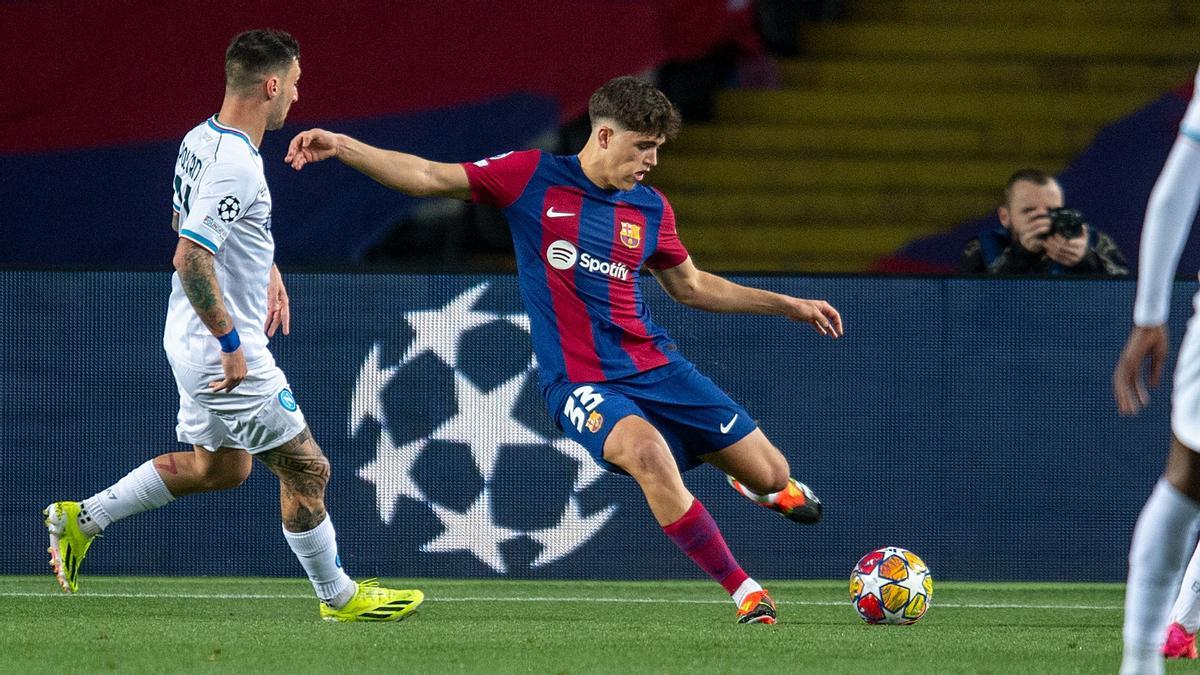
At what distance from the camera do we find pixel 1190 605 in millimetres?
5223

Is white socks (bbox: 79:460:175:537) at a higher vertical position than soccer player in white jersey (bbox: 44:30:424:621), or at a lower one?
lower

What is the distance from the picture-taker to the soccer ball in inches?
242

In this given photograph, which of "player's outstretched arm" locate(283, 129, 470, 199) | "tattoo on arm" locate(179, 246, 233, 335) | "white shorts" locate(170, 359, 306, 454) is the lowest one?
"white shorts" locate(170, 359, 306, 454)

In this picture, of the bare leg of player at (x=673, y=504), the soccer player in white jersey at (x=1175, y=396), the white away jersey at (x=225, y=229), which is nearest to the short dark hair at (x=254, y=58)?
the white away jersey at (x=225, y=229)

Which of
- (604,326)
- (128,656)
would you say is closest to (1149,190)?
(604,326)

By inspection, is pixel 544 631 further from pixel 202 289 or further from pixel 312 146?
pixel 312 146

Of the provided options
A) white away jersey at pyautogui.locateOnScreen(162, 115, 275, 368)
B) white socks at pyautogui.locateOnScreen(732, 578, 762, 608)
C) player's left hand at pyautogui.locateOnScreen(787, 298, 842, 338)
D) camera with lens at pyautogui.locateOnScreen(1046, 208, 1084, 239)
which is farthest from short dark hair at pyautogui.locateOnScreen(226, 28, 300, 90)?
camera with lens at pyautogui.locateOnScreen(1046, 208, 1084, 239)

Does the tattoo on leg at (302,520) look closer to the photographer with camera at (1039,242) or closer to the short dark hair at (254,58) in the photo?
the short dark hair at (254,58)

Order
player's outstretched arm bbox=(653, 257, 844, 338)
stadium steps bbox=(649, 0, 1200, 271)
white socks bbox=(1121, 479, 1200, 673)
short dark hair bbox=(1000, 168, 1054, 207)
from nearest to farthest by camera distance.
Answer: white socks bbox=(1121, 479, 1200, 673) → player's outstretched arm bbox=(653, 257, 844, 338) → short dark hair bbox=(1000, 168, 1054, 207) → stadium steps bbox=(649, 0, 1200, 271)

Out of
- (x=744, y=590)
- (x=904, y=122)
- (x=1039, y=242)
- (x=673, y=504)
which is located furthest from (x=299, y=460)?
(x=904, y=122)

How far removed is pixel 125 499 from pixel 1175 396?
3806 mm

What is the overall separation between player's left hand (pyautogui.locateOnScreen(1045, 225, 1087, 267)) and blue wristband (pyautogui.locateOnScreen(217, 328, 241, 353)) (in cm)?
421

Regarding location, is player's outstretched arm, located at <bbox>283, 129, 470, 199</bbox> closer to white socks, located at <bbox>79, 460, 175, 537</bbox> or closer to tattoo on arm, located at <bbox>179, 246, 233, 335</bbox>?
tattoo on arm, located at <bbox>179, 246, 233, 335</bbox>

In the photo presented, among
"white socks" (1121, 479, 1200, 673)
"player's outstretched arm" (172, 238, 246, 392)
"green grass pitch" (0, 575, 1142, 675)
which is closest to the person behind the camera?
"white socks" (1121, 479, 1200, 673)
